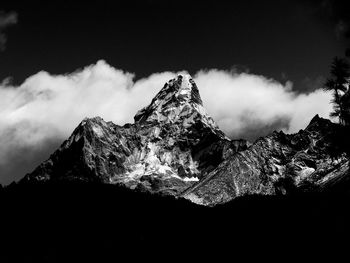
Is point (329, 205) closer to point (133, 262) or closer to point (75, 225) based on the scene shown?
point (133, 262)

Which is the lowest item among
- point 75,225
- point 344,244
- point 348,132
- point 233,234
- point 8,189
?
point 344,244

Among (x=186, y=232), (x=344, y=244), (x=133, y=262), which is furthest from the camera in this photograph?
(x=186, y=232)

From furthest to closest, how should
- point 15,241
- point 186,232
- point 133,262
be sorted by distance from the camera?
point 186,232 → point 15,241 → point 133,262

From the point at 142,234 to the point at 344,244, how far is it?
17866 mm

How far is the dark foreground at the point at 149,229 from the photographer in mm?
41219

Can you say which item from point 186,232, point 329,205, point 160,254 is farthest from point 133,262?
point 329,205

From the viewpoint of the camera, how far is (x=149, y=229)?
156 feet

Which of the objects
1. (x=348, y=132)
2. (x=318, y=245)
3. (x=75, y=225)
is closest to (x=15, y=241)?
(x=75, y=225)

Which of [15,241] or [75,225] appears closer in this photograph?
[15,241]

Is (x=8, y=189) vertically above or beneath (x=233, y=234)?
above

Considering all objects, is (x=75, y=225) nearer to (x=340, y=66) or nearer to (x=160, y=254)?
(x=160, y=254)

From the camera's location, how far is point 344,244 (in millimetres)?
36156

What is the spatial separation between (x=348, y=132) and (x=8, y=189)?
3748 cm

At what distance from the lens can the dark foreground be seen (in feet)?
135
